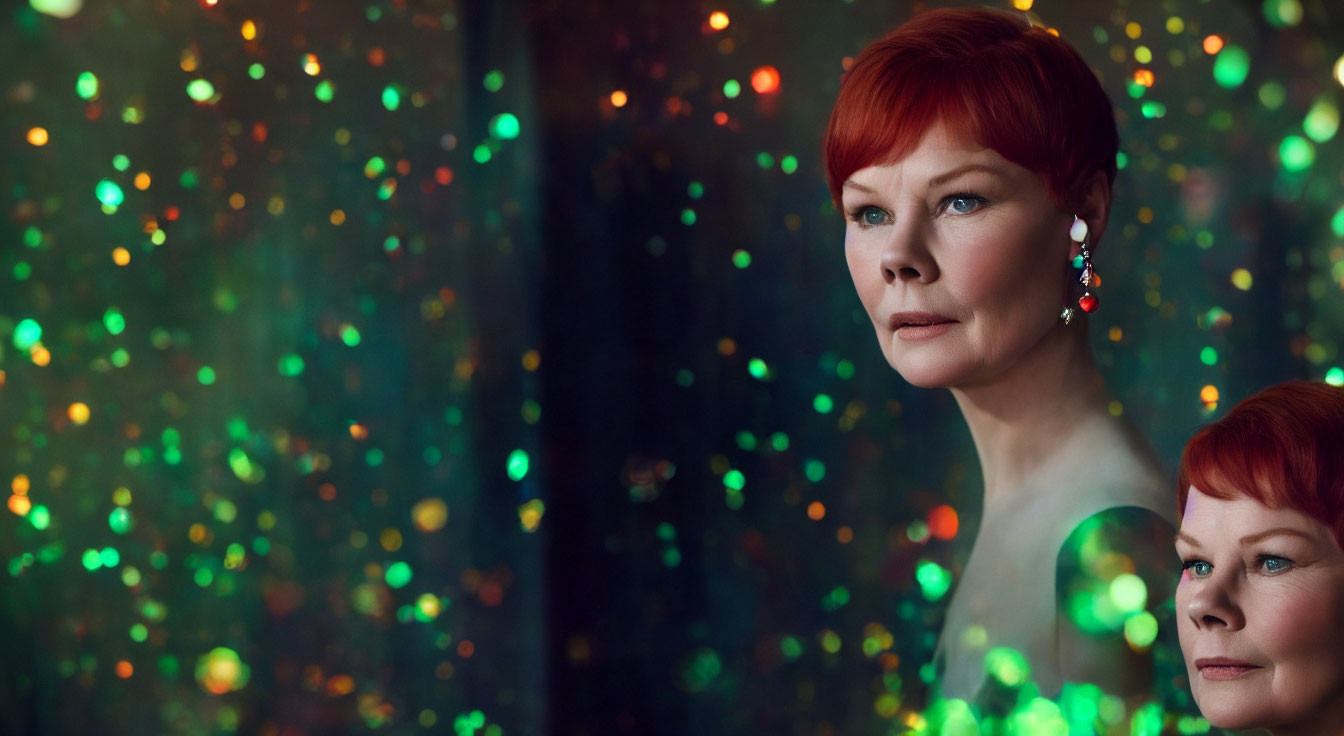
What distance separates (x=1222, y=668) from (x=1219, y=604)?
34 millimetres

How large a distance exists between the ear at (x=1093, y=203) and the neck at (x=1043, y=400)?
67 millimetres

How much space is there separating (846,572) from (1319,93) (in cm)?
52

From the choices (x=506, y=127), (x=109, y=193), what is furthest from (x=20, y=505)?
(x=506, y=127)

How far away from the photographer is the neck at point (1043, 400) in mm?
839

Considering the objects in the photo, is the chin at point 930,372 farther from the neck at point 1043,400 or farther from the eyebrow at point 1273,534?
the eyebrow at point 1273,534

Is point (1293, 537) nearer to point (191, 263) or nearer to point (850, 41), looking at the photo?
point (850, 41)

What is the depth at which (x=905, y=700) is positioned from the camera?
1.02 metres

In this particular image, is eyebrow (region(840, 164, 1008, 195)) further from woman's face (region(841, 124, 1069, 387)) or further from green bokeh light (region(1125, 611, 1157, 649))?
green bokeh light (region(1125, 611, 1157, 649))

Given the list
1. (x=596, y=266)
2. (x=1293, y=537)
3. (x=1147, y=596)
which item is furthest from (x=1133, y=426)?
(x=596, y=266)

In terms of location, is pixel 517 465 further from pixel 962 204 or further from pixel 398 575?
pixel 962 204

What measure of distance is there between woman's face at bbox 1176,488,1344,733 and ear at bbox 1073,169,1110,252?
238 millimetres

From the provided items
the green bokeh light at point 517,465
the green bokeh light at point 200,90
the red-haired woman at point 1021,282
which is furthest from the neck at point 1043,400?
the green bokeh light at point 200,90

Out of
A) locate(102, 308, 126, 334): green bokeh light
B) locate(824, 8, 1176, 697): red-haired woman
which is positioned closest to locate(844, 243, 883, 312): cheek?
locate(824, 8, 1176, 697): red-haired woman

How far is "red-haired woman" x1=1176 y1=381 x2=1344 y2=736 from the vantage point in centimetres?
63
